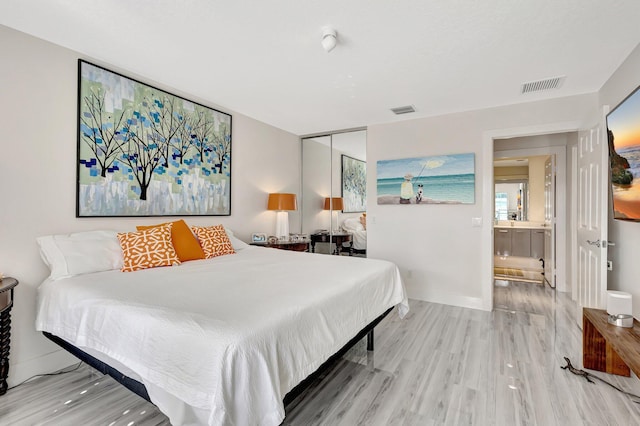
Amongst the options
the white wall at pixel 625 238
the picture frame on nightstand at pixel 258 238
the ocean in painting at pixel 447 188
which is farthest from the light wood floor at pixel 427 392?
the picture frame on nightstand at pixel 258 238

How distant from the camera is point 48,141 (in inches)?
90.4

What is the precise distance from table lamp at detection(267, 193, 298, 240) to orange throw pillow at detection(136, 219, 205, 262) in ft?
5.28

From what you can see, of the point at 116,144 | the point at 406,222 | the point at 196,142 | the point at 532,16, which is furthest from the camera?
the point at 406,222

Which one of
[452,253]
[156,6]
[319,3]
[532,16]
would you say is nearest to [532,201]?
[452,253]

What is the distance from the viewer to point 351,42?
2.26 metres

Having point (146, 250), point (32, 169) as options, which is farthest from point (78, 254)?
point (32, 169)

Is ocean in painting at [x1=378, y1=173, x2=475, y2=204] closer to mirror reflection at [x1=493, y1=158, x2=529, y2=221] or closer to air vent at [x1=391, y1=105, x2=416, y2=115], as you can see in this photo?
air vent at [x1=391, y1=105, x2=416, y2=115]

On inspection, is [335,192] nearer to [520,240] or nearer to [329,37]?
[329,37]

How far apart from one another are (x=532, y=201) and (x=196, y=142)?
6713mm

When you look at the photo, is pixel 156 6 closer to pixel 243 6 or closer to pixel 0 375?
pixel 243 6

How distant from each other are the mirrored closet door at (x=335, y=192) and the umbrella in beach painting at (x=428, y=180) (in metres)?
0.42

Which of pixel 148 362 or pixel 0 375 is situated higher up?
pixel 148 362

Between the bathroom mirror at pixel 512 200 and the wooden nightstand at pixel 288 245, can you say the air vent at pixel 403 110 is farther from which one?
the bathroom mirror at pixel 512 200

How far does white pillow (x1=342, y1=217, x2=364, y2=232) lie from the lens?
4797 millimetres
